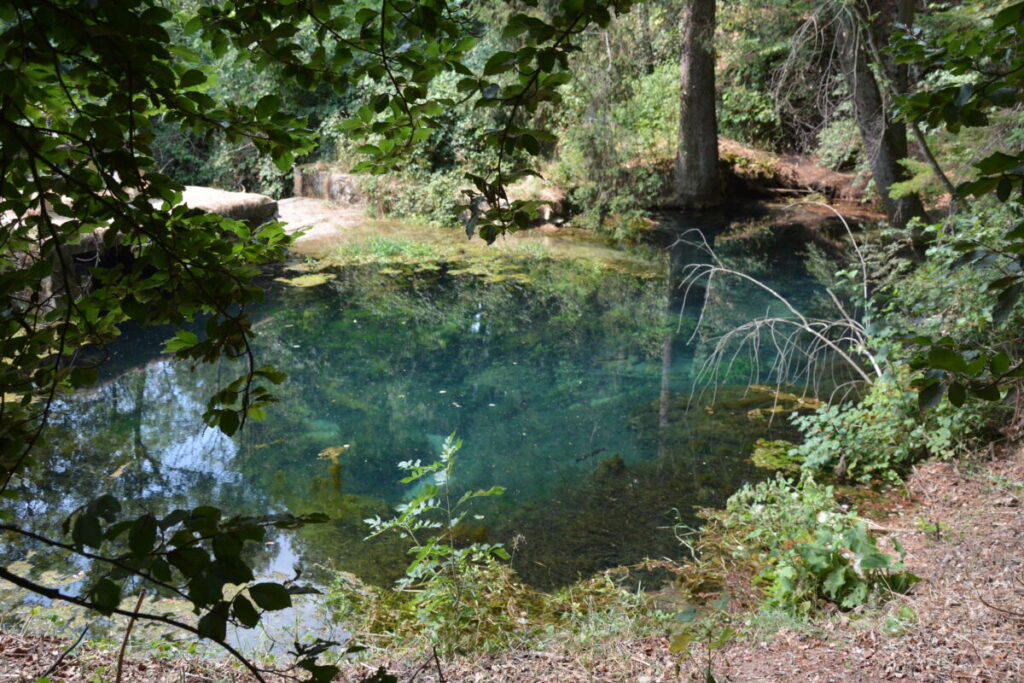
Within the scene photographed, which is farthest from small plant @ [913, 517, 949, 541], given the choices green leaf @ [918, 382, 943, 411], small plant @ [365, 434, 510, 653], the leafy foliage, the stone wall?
the stone wall

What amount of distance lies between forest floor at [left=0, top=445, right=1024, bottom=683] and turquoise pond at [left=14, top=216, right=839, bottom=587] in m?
1.28

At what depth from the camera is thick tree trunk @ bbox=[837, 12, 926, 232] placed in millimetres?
8227

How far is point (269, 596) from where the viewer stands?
0.98 metres

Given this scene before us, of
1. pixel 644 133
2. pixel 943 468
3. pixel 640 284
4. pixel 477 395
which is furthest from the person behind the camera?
pixel 644 133

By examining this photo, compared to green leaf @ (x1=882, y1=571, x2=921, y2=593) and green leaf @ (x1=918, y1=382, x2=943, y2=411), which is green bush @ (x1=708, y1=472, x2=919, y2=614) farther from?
green leaf @ (x1=918, y1=382, x2=943, y2=411)

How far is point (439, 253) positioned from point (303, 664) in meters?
11.0

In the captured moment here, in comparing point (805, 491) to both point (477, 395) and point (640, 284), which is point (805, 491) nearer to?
point (477, 395)

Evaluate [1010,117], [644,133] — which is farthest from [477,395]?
[644,133]

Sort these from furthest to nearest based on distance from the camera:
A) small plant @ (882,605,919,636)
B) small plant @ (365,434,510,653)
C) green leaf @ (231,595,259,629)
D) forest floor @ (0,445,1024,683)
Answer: small plant @ (365,434,510,653) → small plant @ (882,605,919,636) → forest floor @ (0,445,1024,683) → green leaf @ (231,595,259,629)

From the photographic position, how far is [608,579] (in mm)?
3924

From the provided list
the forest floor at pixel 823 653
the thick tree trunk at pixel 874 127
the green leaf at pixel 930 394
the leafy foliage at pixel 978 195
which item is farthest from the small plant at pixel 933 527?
the thick tree trunk at pixel 874 127

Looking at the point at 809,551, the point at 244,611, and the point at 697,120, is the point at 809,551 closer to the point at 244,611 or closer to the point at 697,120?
the point at 244,611

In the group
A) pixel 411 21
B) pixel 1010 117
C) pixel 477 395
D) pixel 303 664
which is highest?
pixel 411 21

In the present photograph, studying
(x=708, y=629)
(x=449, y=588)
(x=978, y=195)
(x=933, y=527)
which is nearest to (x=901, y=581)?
(x=933, y=527)
